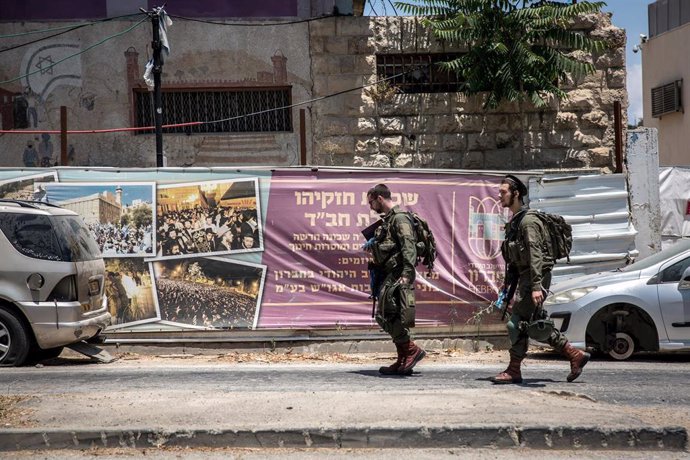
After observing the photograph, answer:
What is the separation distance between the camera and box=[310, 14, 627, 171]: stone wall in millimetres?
16250

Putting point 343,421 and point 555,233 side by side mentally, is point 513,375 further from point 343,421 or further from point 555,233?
point 343,421

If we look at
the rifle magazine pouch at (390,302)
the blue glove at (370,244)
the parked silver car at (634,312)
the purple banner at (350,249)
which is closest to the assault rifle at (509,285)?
the rifle magazine pouch at (390,302)

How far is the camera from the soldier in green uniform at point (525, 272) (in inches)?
330

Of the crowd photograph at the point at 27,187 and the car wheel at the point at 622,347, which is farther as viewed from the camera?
the crowd photograph at the point at 27,187

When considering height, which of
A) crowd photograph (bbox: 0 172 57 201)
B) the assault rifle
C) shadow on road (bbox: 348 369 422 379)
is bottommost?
shadow on road (bbox: 348 369 422 379)

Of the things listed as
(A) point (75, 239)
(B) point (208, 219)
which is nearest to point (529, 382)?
(B) point (208, 219)

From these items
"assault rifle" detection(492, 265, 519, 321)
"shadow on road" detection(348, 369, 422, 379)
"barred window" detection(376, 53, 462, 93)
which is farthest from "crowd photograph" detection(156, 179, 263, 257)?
"barred window" detection(376, 53, 462, 93)

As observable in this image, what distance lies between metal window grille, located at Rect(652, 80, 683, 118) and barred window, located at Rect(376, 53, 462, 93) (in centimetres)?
1531

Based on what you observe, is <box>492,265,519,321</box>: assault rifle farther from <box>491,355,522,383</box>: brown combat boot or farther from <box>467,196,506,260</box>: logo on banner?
<box>467,196,506,260</box>: logo on banner

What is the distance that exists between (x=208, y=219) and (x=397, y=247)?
3.69 m

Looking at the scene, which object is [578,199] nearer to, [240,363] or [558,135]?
[558,135]

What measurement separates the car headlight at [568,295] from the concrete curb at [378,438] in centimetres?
496

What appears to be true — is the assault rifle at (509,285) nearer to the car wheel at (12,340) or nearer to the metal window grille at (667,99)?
the car wheel at (12,340)

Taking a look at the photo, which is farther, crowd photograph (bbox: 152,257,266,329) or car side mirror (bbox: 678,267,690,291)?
crowd photograph (bbox: 152,257,266,329)
